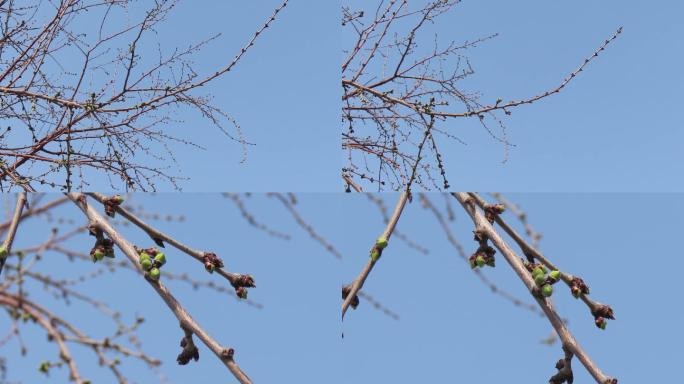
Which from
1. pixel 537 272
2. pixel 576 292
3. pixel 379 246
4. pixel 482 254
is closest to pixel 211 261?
pixel 379 246

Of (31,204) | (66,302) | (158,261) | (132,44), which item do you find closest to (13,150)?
(31,204)

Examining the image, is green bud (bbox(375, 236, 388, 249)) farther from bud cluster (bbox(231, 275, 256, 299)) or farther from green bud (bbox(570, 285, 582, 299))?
green bud (bbox(570, 285, 582, 299))

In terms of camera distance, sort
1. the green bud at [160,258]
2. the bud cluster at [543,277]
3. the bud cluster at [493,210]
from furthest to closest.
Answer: the bud cluster at [493,210]
the green bud at [160,258]
the bud cluster at [543,277]

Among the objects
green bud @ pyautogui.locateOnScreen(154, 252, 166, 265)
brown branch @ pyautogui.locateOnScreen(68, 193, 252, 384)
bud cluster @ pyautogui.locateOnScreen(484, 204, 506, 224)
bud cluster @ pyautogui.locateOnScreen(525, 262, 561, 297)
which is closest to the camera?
brown branch @ pyautogui.locateOnScreen(68, 193, 252, 384)

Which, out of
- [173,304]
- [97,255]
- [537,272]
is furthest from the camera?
[97,255]

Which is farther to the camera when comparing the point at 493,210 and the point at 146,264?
the point at 493,210

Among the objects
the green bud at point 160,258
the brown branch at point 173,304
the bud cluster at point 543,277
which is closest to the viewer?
the brown branch at point 173,304

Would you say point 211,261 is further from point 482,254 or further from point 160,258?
point 482,254

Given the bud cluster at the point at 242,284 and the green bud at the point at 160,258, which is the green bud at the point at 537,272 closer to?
the bud cluster at the point at 242,284

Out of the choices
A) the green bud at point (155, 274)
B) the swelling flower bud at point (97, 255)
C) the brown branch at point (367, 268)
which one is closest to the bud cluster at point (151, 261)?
the green bud at point (155, 274)

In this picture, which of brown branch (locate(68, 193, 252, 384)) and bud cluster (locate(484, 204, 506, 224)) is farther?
bud cluster (locate(484, 204, 506, 224))

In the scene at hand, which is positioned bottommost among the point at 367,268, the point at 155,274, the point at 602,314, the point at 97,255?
the point at 602,314

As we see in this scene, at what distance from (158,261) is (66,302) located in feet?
5.73

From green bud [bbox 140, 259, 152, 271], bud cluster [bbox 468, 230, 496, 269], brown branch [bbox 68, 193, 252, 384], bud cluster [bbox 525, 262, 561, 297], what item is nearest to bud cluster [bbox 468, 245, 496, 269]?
bud cluster [bbox 468, 230, 496, 269]
